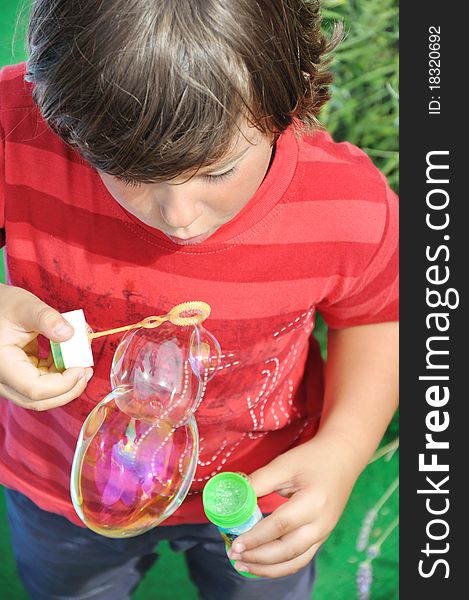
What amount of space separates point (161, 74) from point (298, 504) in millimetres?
577

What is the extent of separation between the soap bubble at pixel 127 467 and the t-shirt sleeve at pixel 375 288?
0.24m

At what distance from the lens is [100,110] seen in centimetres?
68

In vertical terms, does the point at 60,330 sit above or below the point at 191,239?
below

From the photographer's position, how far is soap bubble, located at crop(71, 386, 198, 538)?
0.95m

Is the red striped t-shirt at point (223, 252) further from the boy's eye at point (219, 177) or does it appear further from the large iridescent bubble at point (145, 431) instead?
the boy's eye at point (219, 177)

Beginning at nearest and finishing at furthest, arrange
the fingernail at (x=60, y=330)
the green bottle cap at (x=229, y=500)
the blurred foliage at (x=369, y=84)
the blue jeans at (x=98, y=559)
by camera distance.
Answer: the fingernail at (x=60, y=330) → the green bottle cap at (x=229, y=500) → the blue jeans at (x=98, y=559) → the blurred foliage at (x=369, y=84)

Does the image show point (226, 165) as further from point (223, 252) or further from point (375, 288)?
point (375, 288)

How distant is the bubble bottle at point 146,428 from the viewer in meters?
0.94

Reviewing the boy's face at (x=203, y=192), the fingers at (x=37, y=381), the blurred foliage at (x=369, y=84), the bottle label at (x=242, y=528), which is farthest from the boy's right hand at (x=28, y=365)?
the blurred foliage at (x=369, y=84)

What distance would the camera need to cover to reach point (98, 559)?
1.21 meters

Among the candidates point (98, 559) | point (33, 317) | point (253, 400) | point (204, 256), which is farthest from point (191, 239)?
point (98, 559)

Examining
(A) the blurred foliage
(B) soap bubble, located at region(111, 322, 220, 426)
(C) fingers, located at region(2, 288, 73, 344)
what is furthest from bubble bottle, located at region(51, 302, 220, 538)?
(A) the blurred foliage

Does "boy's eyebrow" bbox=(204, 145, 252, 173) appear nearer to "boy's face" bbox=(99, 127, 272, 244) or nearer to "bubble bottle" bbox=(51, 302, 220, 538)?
"boy's face" bbox=(99, 127, 272, 244)

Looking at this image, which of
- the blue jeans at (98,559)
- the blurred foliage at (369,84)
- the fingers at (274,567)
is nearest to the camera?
the fingers at (274,567)
